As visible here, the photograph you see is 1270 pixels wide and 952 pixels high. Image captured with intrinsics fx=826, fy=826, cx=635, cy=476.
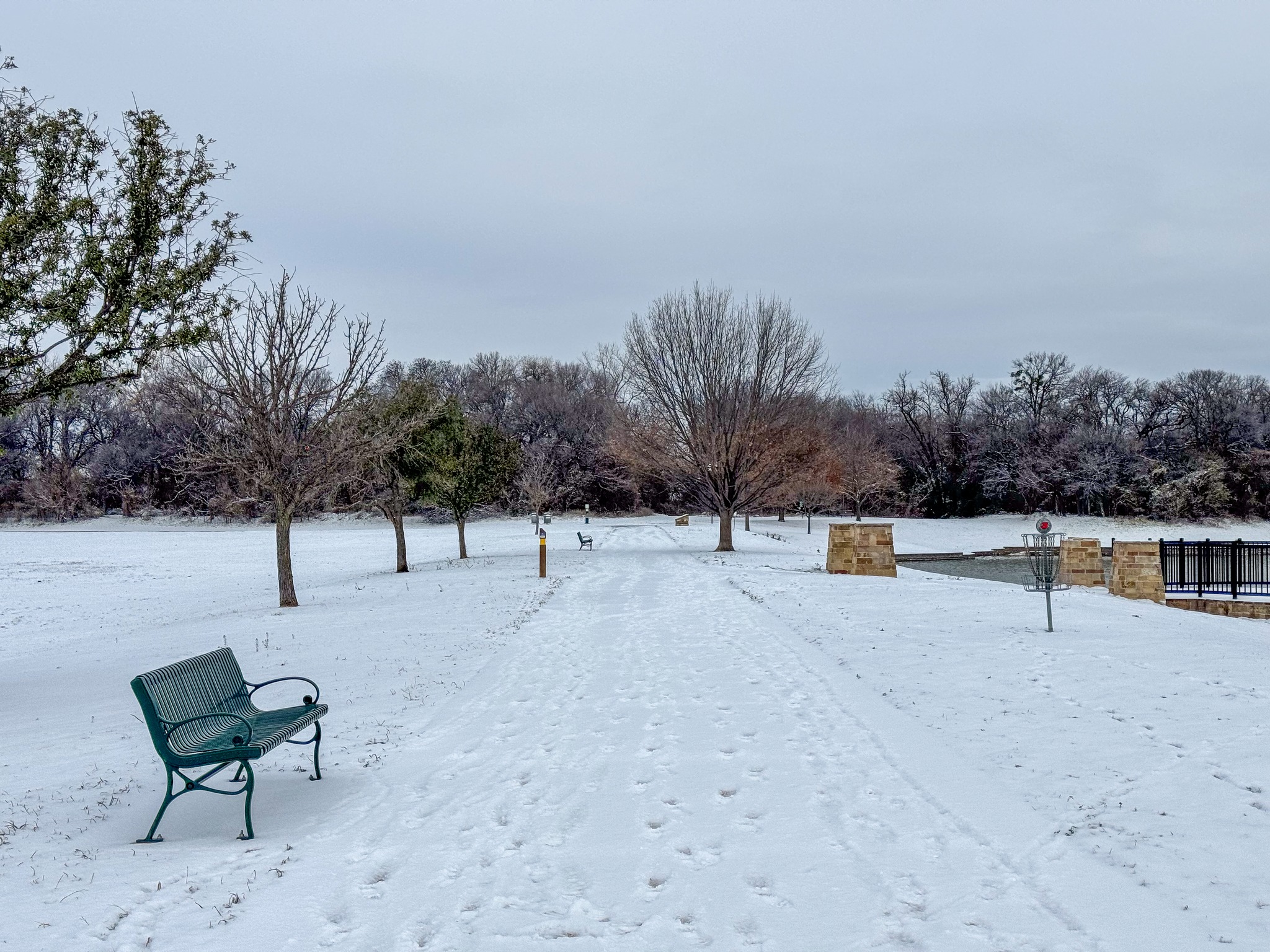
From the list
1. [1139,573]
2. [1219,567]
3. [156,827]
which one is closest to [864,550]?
[1139,573]

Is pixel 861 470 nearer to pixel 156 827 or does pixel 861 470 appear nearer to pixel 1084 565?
pixel 1084 565

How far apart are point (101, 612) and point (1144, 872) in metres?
19.9

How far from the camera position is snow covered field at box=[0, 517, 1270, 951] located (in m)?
3.75

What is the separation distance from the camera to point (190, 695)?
5.59 meters

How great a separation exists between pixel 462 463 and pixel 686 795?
2024cm

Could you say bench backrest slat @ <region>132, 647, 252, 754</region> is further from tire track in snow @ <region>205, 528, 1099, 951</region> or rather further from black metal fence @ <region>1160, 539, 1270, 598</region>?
black metal fence @ <region>1160, 539, 1270, 598</region>

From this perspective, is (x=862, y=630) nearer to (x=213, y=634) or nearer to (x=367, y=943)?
(x=367, y=943)

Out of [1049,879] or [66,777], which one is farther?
[66,777]

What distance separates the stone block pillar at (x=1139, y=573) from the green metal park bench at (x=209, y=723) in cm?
1822

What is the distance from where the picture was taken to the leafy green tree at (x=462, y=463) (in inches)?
925

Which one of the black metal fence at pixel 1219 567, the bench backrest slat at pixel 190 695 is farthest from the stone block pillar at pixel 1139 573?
the bench backrest slat at pixel 190 695

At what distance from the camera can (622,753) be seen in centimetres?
622

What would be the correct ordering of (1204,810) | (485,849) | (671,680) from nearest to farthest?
(485,849)
(1204,810)
(671,680)

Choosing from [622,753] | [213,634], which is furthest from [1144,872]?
[213,634]
